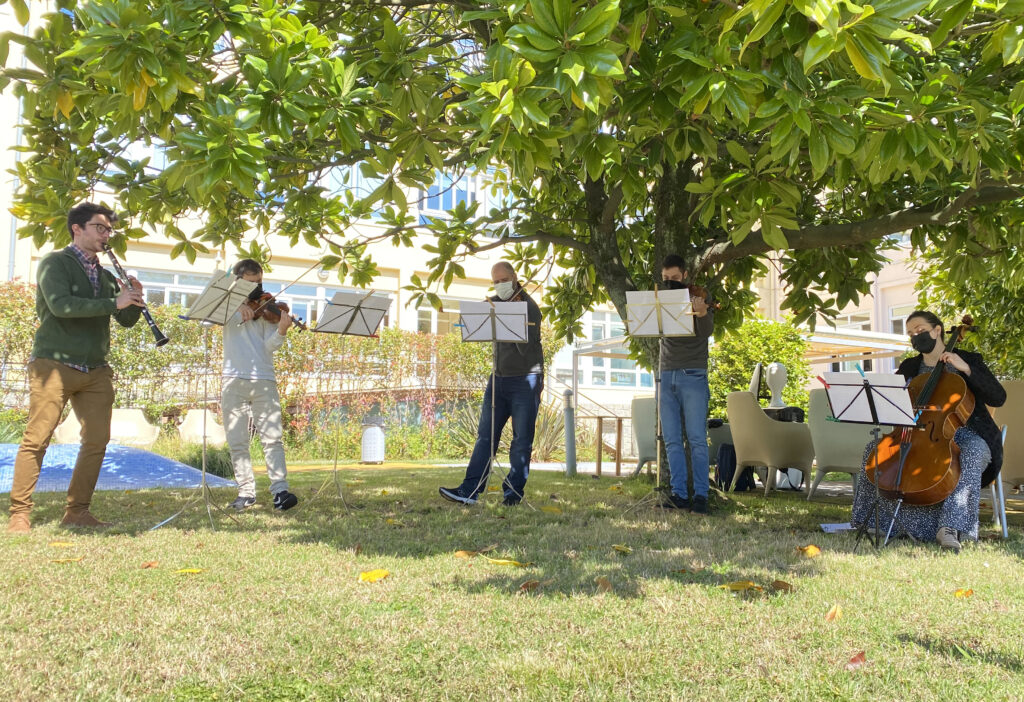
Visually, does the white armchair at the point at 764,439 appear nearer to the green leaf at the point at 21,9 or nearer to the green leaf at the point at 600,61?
the green leaf at the point at 600,61

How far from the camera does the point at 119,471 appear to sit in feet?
28.8

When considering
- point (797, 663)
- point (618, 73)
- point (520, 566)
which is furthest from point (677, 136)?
point (797, 663)

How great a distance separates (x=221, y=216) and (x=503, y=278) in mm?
2533

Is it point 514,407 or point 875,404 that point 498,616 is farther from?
point 514,407

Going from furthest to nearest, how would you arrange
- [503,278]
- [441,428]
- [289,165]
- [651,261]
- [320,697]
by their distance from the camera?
1. [441,428]
2. [651,261]
3. [503,278]
4. [289,165]
5. [320,697]

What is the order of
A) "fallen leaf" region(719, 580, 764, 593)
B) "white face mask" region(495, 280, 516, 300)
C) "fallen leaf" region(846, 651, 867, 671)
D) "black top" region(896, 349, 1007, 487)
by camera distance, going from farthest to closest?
"white face mask" region(495, 280, 516, 300), "black top" region(896, 349, 1007, 487), "fallen leaf" region(719, 580, 764, 593), "fallen leaf" region(846, 651, 867, 671)

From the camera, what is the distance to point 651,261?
7.91 meters

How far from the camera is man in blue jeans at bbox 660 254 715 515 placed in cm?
612

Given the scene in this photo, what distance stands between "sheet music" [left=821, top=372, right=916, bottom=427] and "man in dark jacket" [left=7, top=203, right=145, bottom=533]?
4.51m

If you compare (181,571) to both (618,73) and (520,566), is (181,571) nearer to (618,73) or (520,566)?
(520,566)

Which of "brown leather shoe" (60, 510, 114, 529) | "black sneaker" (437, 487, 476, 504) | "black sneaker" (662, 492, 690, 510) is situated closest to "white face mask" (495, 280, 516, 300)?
"black sneaker" (437, 487, 476, 504)

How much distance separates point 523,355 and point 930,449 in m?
3.04

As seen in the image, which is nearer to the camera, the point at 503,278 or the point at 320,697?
the point at 320,697

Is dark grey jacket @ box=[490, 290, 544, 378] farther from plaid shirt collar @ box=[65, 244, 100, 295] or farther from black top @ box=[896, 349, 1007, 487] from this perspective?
black top @ box=[896, 349, 1007, 487]
